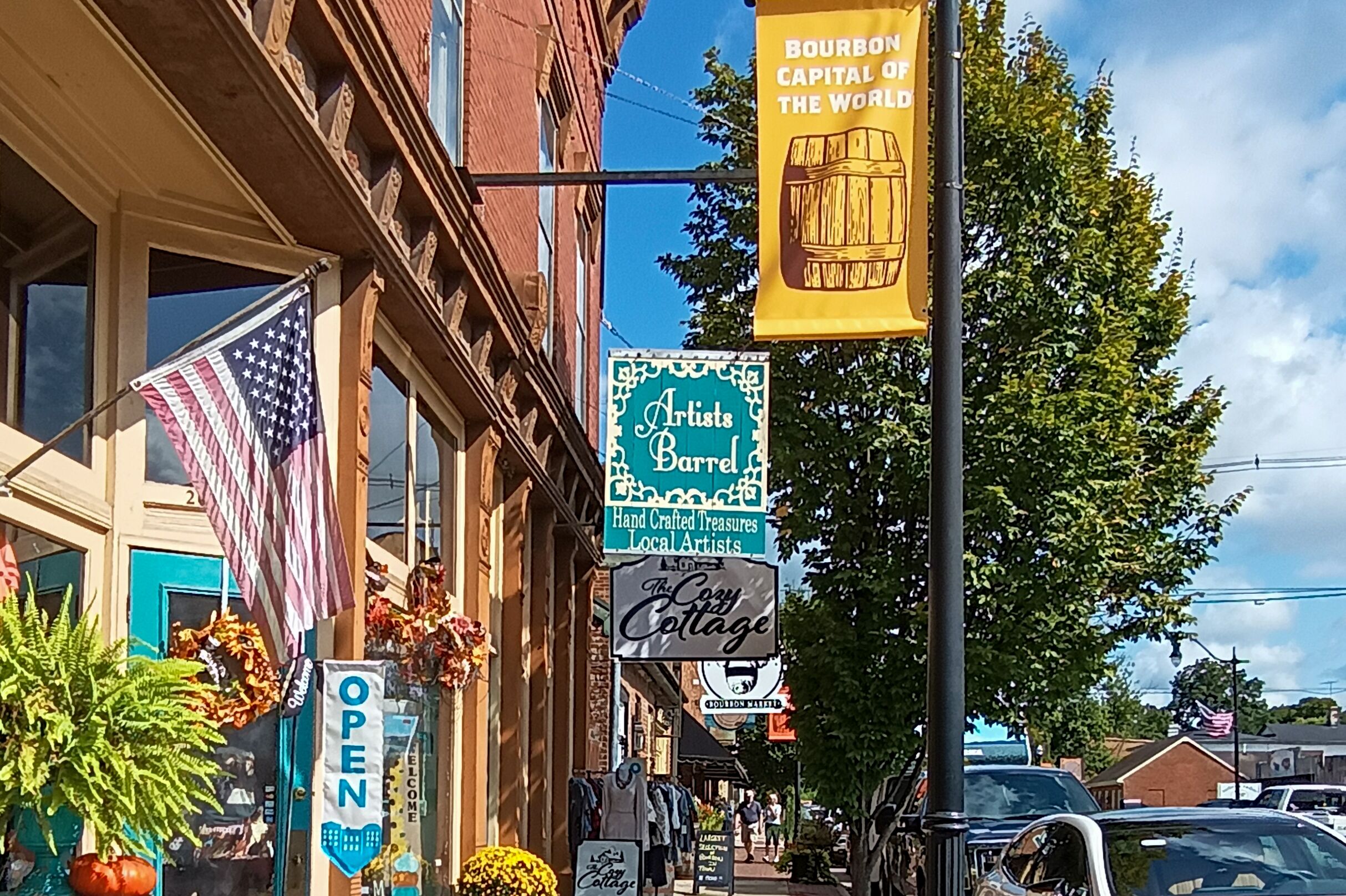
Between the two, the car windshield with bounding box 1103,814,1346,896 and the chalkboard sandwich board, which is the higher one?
the car windshield with bounding box 1103,814,1346,896

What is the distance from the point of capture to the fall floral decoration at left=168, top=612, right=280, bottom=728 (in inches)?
268

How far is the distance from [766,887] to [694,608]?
1718 cm

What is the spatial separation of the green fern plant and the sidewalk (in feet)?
52.4

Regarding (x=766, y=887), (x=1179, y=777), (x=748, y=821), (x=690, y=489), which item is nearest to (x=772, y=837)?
(x=748, y=821)

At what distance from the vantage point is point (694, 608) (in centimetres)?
1415

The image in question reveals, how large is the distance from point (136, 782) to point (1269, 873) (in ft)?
19.8

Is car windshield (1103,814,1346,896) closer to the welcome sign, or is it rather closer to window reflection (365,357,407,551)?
the welcome sign

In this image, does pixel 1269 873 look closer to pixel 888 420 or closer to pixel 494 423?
pixel 494 423

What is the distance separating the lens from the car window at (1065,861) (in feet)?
27.3

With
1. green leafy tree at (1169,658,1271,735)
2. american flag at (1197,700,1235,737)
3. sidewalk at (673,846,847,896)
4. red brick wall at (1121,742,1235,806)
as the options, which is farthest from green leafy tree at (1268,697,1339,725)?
sidewalk at (673,846,847,896)

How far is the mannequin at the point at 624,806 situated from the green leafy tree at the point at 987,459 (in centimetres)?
191

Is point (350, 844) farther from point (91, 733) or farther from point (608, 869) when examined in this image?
point (608, 869)

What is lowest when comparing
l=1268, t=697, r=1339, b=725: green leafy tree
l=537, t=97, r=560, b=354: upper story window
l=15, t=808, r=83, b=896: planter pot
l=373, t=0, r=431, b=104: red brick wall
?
l=1268, t=697, r=1339, b=725: green leafy tree

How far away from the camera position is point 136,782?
4609mm
